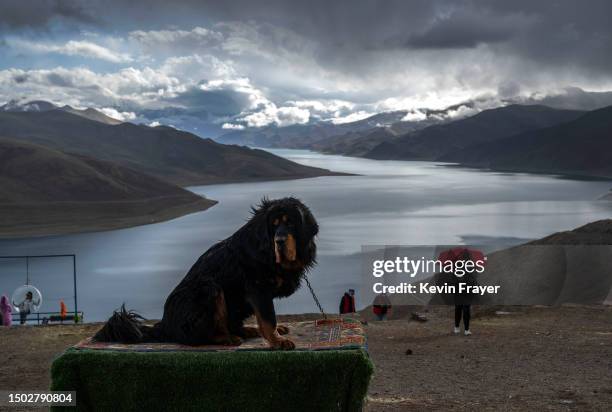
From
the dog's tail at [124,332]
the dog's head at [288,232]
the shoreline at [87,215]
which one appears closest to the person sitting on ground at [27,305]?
the dog's tail at [124,332]

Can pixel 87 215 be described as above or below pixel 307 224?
above

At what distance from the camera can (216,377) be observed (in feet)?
13.0

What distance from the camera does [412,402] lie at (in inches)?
287

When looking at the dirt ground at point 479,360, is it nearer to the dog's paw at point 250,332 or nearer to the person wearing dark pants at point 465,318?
the person wearing dark pants at point 465,318

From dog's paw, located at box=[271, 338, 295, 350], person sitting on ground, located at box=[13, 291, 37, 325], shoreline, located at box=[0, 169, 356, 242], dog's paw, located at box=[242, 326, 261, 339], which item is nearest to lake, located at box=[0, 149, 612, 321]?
shoreline, located at box=[0, 169, 356, 242]

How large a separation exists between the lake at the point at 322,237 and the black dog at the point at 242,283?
829 inches

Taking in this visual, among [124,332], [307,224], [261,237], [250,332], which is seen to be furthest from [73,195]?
[307,224]

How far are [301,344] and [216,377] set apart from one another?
619mm

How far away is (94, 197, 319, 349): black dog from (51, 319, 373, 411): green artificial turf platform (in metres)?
0.18

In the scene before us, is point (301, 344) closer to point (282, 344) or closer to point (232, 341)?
point (282, 344)

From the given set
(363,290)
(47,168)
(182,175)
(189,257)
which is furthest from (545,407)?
(182,175)

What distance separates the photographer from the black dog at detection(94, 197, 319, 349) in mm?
4027

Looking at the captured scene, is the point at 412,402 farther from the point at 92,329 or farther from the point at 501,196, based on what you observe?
the point at 501,196

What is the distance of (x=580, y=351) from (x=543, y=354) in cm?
78
